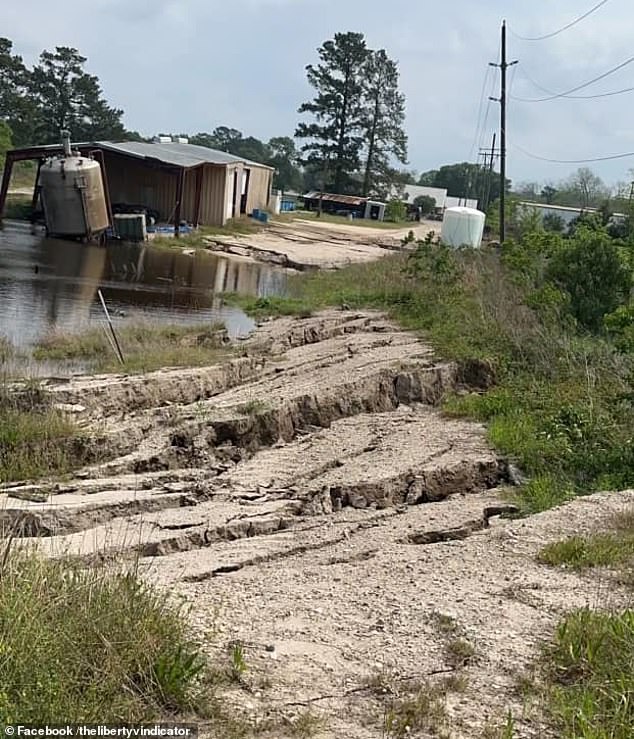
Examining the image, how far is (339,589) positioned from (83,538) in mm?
2632

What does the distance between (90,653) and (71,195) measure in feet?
125

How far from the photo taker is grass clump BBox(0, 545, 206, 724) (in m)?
3.83

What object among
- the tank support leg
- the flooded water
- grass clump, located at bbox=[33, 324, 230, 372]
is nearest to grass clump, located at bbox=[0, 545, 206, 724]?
grass clump, located at bbox=[33, 324, 230, 372]

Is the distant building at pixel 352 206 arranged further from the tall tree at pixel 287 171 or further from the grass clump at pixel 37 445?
the grass clump at pixel 37 445

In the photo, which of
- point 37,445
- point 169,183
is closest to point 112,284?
point 37,445

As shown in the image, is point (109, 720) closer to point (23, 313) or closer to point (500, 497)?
point (500, 497)

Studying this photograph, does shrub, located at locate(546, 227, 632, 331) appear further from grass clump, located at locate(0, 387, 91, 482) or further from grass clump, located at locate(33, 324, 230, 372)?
grass clump, located at locate(0, 387, 91, 482)

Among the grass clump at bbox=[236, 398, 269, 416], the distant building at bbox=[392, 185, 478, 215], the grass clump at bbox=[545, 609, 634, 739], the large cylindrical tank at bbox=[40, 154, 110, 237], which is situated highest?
the distant building at bbox=[392, 185, 478, 215]

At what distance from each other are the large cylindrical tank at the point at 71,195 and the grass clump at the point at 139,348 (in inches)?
866

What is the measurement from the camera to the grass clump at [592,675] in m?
4.09

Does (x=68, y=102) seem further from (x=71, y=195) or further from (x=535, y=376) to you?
(x=535, y=376)

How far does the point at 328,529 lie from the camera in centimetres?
788

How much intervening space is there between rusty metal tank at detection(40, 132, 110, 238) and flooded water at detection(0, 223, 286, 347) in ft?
3.76

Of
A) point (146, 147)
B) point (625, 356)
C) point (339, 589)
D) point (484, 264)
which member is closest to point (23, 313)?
point (484, 264)
